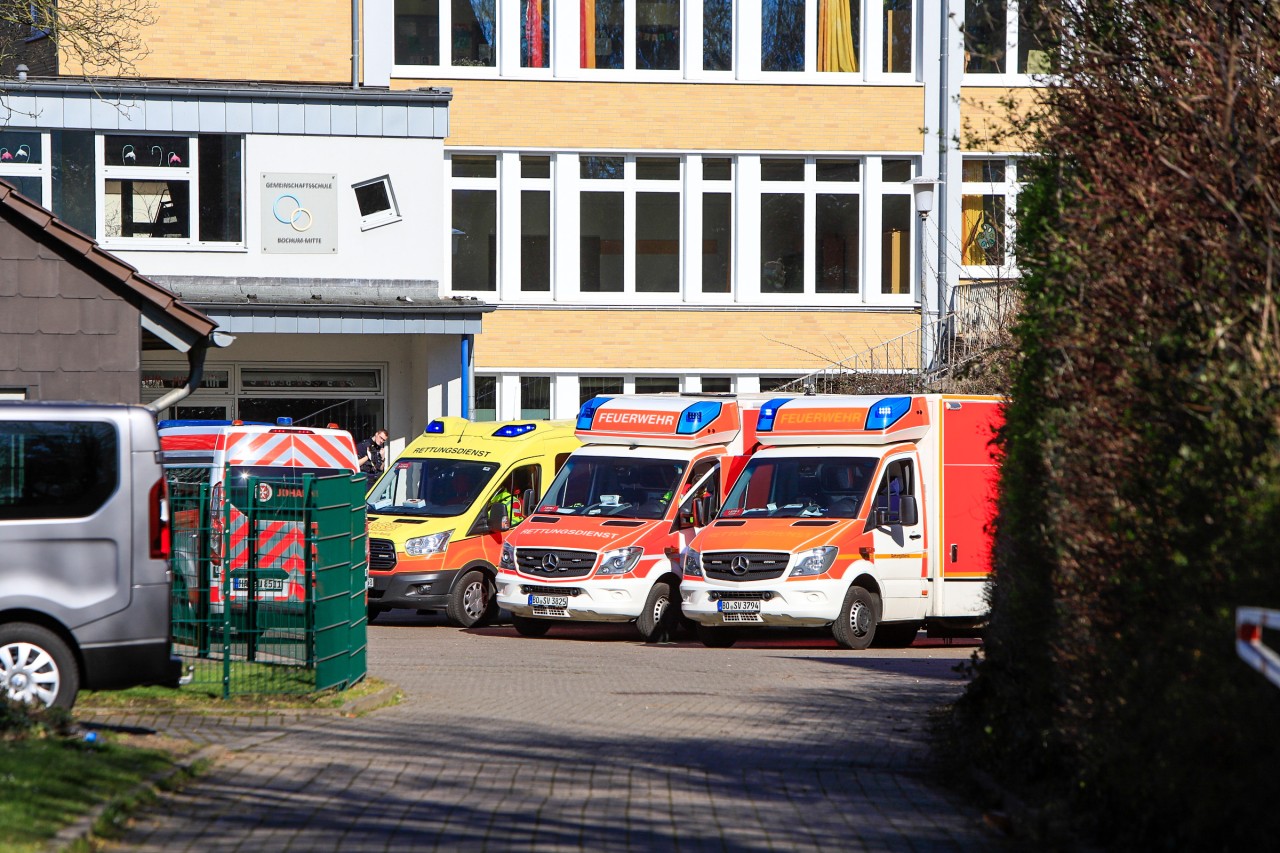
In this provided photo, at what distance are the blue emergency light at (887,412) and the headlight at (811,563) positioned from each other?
1.74m

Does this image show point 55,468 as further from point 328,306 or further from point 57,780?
point 328,306

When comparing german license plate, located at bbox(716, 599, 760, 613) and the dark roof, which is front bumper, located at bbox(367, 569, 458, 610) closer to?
german license plate, located at bbox(716, 599, 760, 613)

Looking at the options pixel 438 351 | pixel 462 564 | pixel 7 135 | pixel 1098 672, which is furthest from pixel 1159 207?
pixel 7 135

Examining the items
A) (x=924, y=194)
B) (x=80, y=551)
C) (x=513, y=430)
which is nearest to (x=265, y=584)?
(x=80, y=551)

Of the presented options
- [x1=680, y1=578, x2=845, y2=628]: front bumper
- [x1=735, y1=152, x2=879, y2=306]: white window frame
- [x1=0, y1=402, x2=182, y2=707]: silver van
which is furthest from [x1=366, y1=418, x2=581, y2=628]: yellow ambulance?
[x1=735, y1=152, x2=879, y2=306]: white window frame

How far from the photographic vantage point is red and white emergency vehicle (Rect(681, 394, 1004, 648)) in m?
16.6

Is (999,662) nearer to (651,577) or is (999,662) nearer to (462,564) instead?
(651,577)

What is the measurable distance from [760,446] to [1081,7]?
A: 10.2 metres

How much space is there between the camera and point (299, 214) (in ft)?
86.9

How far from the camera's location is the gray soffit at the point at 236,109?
25.6 m

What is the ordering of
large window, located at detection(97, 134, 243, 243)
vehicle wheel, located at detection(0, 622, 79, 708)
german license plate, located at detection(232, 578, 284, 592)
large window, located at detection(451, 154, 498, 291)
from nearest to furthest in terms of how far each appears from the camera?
vehicle wheel, located at detection(0, 622, 79, 708) → german license plate, located at detection(232, 578, 284, 592) → large window, located at detection(97, 134, 243, 243) → large window, located at detection(451, 154, 498, 291)

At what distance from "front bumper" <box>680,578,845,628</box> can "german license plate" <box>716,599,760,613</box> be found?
0.07 feet

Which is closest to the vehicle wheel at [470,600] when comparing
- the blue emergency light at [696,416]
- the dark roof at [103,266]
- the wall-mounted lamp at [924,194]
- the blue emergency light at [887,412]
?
the blue emergency light at [696,416]

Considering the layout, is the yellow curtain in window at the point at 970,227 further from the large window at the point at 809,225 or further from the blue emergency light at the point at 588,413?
the blue emergency light at the point at 588,413
